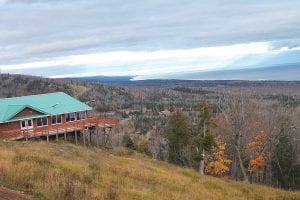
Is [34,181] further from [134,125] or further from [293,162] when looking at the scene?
[134,125]

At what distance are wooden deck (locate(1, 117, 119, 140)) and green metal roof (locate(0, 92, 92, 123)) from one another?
4.99 ft

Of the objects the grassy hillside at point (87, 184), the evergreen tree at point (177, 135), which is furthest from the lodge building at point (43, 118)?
the grassy hillside at point (87, 184)

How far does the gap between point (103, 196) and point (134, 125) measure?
150827 mm

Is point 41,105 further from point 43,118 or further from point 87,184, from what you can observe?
point 87,184

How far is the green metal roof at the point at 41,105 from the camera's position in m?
44.9

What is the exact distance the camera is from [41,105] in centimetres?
4819

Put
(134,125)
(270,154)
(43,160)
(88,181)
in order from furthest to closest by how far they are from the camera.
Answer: (134,125) → (270,154) → (43,160) → (88,181)

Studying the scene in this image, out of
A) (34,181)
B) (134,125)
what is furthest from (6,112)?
(134,125)

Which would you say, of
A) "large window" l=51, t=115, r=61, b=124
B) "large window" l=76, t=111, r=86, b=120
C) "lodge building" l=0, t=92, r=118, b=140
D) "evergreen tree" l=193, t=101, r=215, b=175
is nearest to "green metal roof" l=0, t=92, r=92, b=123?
"lodge building" l=0, t=92, r=118, b=140

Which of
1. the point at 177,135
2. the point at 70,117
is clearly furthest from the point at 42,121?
the point at 177,135

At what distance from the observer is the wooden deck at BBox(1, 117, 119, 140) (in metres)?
43.3

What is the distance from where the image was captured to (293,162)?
5781 cm

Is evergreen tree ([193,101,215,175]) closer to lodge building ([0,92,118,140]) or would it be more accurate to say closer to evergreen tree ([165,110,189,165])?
lodge building ([0,92,118,140])

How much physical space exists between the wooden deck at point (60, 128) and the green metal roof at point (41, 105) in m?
1.52
